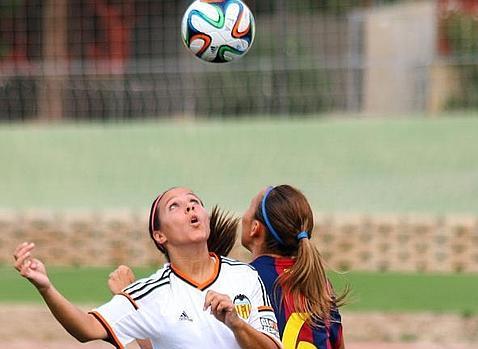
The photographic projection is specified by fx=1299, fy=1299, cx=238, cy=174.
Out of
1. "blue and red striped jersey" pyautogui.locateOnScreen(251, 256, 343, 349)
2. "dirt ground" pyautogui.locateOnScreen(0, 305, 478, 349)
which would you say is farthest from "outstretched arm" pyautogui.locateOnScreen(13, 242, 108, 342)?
"dirt ground" pyautogui.locateOnScreen(0, 305, 478, 349)

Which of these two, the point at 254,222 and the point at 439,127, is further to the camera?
the point at 439,127

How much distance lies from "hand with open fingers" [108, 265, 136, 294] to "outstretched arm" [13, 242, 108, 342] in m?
0.34

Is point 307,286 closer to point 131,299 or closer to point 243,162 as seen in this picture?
point 131,299

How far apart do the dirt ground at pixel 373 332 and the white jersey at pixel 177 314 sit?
4.08 m

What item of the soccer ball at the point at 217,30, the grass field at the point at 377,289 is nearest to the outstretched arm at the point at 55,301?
the soccer ball at the point at 217,30

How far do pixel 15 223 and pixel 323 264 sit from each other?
9.52 metres

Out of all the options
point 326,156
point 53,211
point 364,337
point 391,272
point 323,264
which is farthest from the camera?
point 326,156

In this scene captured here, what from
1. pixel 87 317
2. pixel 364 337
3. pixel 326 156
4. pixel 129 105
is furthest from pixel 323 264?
pixel 129 105

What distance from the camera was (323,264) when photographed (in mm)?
5641

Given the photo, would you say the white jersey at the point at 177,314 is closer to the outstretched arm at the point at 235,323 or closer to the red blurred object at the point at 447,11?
the outstretched arm at the point at 235,323

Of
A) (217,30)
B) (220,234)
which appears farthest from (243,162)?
(220,234)

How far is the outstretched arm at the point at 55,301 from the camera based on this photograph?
4652 mm

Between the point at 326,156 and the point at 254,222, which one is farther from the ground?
the point at 254,222

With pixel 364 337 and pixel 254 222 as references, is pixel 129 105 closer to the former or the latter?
pixel 364 337
